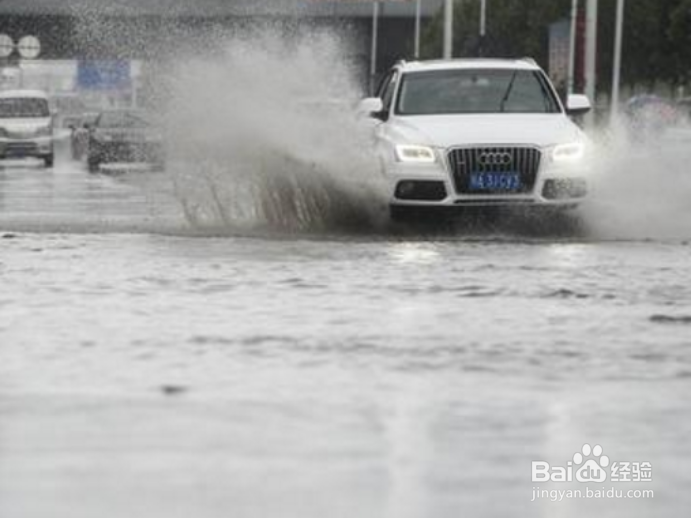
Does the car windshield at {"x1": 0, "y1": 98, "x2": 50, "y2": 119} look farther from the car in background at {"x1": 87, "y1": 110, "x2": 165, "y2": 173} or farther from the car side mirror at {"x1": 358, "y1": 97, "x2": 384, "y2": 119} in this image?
the car side mirror at {"x1": 358, "y1": 97, "x2": 384, "y2": 119}

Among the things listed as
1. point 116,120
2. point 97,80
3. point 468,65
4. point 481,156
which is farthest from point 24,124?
point 97,80

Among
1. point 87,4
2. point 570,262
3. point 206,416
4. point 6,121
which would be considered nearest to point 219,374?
point 206,416

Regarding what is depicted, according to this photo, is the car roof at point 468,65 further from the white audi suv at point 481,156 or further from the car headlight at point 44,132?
the car headlight at point 44,132

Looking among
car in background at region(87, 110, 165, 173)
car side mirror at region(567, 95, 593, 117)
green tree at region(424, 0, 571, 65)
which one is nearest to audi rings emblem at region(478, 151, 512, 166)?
car side mirror at region(567, 95, 593, 117)

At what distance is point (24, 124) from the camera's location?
4206 cm

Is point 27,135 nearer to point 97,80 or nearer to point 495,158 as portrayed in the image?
point 495,158

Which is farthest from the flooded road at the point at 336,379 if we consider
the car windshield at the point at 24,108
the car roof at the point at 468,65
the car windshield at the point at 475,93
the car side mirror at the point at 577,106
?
the car windshield at the point at 24,108

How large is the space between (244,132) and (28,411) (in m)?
10.3

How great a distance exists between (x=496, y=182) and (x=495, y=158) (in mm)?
215

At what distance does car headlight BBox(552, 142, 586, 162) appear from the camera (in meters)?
15.3

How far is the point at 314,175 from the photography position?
53.6ft

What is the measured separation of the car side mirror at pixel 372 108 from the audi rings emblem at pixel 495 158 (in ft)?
5.15

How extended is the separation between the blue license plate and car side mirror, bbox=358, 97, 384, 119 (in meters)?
1.59

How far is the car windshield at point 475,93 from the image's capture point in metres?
16.2
